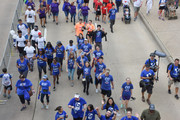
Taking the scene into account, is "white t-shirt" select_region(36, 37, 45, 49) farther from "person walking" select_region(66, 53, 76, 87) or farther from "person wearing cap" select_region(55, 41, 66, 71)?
"person walking" select_region(66, 53, 76, 87)

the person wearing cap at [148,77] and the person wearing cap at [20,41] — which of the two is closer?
the person wearing cap at [148,77]

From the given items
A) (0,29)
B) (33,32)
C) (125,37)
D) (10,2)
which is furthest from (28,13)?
(10,2)

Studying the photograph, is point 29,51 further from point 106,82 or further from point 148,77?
point 148,77

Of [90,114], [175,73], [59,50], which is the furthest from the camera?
[59,50]

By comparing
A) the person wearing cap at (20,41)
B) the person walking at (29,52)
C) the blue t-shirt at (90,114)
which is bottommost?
the blue t-shirt at (90,114)

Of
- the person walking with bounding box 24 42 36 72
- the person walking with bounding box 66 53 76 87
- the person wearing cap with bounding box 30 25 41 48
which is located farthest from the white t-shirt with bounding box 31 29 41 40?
the person walking with bounding box 66 53 76 87

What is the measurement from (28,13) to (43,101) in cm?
726

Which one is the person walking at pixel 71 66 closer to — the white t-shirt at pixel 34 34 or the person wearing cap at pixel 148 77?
the white t-shirt at pixel 34 34

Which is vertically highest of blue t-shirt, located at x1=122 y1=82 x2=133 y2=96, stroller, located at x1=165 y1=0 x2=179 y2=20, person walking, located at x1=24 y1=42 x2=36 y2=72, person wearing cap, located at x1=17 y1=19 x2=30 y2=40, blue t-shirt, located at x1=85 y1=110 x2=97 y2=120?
stroller, located at x1=165 y1=0 x2=179 y2=20

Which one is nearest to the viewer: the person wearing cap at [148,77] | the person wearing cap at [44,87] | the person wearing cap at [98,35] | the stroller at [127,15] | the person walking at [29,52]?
the person wearing cap at [44,87]

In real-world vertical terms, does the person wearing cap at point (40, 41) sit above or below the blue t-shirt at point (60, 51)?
above

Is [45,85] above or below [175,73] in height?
below

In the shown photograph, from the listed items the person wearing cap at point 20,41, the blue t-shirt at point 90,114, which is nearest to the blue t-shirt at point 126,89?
the blue t-shirt at point 90,114

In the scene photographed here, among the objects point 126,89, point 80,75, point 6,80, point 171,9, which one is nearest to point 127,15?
point 171,9
